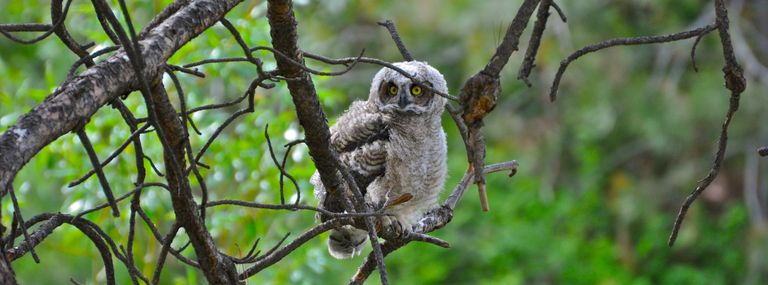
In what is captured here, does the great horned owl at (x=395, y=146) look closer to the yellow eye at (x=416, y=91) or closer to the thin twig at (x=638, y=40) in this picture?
the yellow eye at (x=416, y=91)

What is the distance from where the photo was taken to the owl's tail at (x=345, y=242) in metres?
3.39

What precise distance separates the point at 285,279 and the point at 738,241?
625 centimetres

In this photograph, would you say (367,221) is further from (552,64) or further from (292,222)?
(552,64)

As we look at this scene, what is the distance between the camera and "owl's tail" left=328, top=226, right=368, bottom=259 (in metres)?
3.39

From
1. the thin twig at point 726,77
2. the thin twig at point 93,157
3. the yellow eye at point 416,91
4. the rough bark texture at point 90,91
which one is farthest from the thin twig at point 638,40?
the yellow eye at point 416,91

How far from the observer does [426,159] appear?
325 centimetres

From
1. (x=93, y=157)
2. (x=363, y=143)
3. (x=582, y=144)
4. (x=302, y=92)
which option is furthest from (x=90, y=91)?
(x=582, y=144)

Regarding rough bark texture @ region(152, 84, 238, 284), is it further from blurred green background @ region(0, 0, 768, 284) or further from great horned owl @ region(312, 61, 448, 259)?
blurred green background @ region(0, 0, 768, 284)

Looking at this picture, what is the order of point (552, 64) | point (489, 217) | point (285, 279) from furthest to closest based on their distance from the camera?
point (489, 217) < point (552, 64) < point (285, 279)

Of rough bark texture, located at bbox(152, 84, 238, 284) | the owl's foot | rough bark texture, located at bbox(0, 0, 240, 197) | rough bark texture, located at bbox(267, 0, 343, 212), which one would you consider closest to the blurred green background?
the owl's foot

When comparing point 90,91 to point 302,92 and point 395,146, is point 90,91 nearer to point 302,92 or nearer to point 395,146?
point 302,92

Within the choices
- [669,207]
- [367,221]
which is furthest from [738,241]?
[367,221]

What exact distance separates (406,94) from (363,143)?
0.24 metres

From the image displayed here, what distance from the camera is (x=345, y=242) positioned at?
11.3 ft
